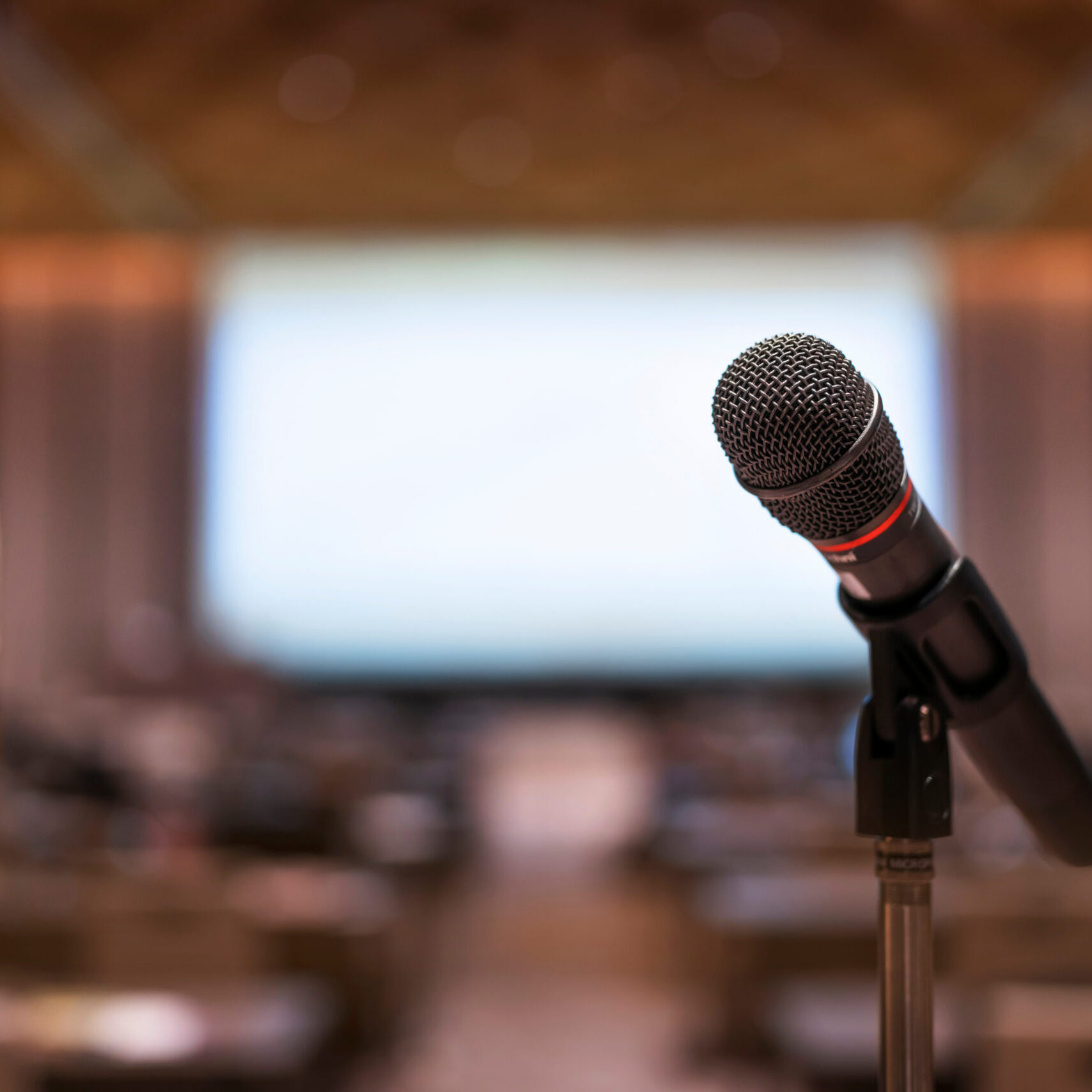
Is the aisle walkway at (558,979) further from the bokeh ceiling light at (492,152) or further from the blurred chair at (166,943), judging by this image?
the bokeh ceiling light at (492,152)

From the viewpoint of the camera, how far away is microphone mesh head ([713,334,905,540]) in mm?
873

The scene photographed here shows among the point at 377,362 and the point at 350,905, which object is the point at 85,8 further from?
the point at 350,905

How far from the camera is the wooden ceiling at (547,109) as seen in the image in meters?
8.99

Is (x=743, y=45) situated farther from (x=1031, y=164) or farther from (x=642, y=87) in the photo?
(x=1031, y=164)

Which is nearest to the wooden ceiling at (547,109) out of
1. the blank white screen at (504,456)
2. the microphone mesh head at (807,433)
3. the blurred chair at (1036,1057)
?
the blank white screen at (504,456)

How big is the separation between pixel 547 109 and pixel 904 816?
10015mm

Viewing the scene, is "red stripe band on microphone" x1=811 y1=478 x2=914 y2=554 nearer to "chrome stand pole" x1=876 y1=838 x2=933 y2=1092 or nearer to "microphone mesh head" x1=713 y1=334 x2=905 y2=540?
"microphone mesh head" x1=713 y1=334 x2=905 y2=540

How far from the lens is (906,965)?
92 cm

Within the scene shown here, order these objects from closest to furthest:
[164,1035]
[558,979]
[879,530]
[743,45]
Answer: [879,530] → [164,1035] → [558,979] → [743,45]

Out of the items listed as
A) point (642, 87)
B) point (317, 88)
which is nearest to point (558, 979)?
point (642, 87)

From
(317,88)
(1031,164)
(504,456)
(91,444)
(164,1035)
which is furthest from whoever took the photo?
(504,456)

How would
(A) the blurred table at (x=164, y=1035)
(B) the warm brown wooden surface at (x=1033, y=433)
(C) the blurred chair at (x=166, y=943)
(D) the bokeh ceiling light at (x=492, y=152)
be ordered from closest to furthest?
(A) the blurred table at (x=164, y=1035) → (C) the blurred chair at (x=166, y=943) → (D) the bokeh ceiling light at (x=492, y=152) → (B) the warm brown wooden surface at (x=1033, y=433)

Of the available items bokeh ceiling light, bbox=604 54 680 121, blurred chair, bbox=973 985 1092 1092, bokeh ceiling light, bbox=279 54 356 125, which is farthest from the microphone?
bokeh ceiling light, bbox=279 54 356 125

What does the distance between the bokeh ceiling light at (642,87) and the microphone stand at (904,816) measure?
30.0ft
